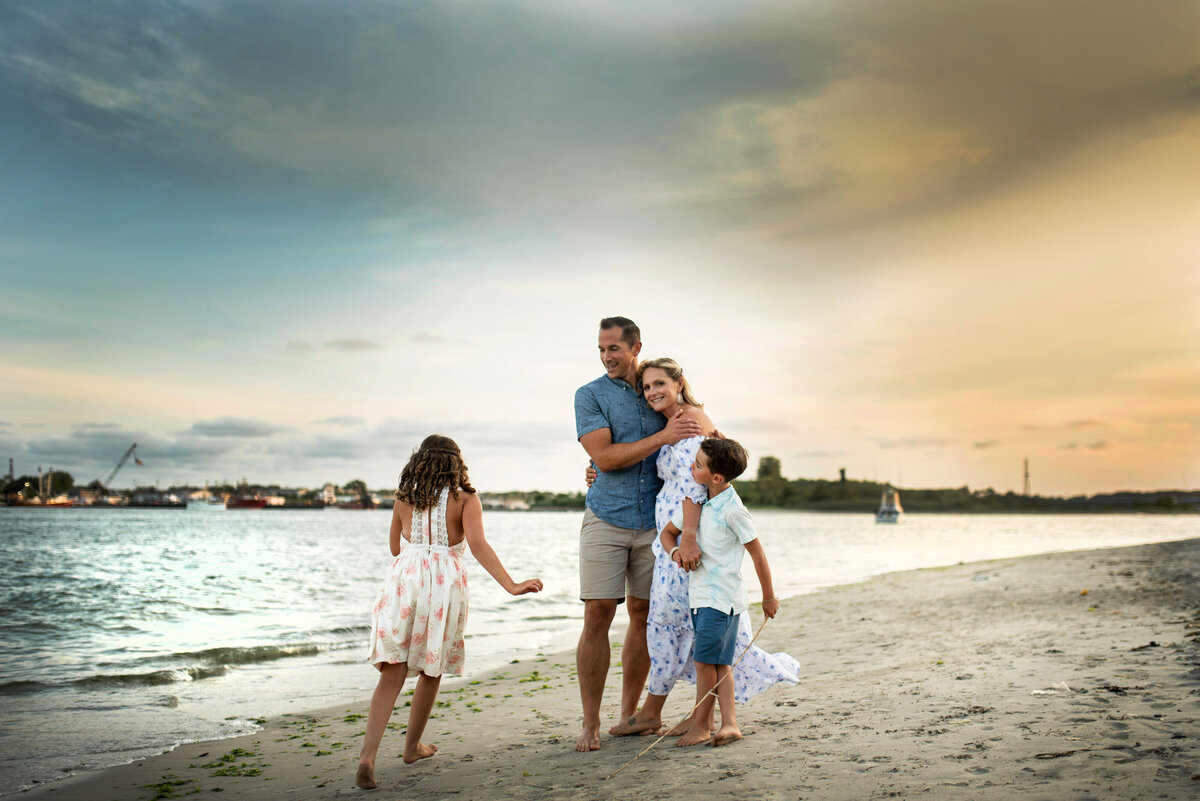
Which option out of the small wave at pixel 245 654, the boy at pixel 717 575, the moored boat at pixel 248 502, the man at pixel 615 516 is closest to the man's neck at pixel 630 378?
the man at pixel 615 516

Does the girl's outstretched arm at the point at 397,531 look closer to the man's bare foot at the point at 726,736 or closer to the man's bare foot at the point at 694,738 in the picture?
the man's bare foot at the point at 694,738

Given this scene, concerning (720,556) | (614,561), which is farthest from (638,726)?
(720,556)

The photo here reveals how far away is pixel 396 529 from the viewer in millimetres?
4828

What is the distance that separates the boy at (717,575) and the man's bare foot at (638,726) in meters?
0.41

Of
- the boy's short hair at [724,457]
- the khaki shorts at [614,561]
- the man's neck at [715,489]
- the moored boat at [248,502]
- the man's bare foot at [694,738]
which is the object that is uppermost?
the boy's short hair at [724,457]

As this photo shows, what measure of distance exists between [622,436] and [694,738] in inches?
73.2

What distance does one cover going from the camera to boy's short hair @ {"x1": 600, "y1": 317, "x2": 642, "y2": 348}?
4965mm

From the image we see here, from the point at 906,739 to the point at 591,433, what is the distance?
251 cm

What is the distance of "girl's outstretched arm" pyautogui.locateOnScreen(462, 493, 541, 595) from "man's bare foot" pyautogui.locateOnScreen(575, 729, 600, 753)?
39.2 inches

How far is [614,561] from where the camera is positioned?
4824 millimetres

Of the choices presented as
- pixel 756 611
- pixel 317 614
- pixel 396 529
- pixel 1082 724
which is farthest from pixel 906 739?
pixel 317 614

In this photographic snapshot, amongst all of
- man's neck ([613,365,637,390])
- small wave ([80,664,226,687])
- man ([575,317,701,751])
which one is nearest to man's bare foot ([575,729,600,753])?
man ([575,317,701,751])

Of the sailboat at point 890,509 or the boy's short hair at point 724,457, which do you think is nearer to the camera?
the boy's short hair at point 724,457

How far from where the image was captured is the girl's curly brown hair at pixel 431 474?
4.68 meters
